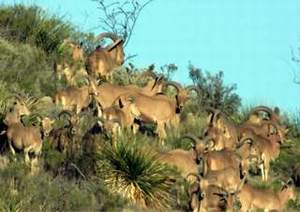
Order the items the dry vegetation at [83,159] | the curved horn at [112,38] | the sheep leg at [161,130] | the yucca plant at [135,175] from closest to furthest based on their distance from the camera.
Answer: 1. the dry vegetation at [83,159]
2. the yucca plant at [135,175]
3. the sheep leg at [161,130]
4. the curved horn at [112,38]

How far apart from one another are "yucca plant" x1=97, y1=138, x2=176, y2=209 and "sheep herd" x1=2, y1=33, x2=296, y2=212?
2.42 feet

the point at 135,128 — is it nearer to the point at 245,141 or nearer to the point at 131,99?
the point at 131,99

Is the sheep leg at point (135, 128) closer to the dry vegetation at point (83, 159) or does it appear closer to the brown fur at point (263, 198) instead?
the dry vegetation at point (83, 159)

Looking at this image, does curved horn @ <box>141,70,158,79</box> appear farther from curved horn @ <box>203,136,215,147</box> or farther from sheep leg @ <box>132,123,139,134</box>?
curved horn @ <box>203,136,215,147</box>

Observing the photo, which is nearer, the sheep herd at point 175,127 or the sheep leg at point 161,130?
the sheep herd at point 175,127

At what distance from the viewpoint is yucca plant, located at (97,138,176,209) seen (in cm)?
2752

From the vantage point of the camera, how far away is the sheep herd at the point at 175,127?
28078mm

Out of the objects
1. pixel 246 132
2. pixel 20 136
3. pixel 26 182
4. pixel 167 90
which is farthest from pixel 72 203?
pixel 167 90

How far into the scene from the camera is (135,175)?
27.8m

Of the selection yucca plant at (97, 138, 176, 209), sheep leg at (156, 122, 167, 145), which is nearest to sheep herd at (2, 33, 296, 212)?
sheep leg at (156, 122, 167, 145)

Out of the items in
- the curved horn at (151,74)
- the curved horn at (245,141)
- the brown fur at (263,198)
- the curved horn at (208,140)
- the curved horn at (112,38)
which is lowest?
the brown fur at (263,198)

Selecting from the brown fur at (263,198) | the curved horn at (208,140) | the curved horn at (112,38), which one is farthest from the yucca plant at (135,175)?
the curved horn at (112,38)

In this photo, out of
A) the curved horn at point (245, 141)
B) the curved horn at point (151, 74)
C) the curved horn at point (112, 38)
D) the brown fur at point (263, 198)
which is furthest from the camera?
the curved horn at point (112, 38)

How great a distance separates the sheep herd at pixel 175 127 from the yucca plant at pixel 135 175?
737mm
